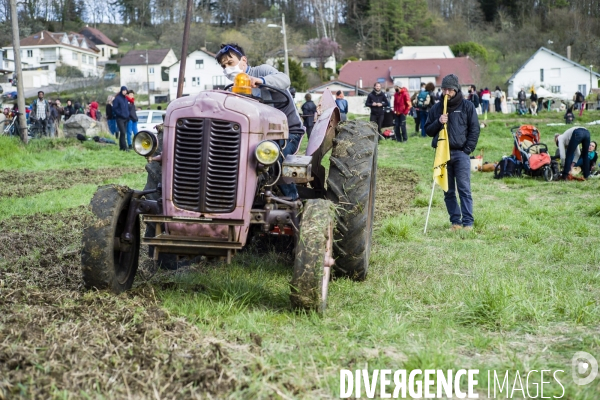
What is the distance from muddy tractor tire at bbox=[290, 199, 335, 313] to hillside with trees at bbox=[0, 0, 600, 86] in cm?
6695

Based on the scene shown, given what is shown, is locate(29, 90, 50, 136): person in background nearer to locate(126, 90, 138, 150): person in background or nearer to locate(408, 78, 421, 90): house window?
locate(126, 90, 138, 150): person in background

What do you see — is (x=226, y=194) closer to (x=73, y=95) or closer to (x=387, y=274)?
(x=387, y=274)

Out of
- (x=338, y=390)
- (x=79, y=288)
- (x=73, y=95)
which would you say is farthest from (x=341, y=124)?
(x=73, y=95)

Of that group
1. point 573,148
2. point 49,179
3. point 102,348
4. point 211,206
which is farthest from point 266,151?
point 573,148

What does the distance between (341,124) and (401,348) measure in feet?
8.72

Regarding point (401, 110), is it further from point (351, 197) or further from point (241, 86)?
point (241, 86)

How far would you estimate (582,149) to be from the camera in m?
14.3

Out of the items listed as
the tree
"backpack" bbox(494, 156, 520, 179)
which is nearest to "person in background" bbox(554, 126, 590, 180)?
"backpack" bbox(494, 156, 520, 179)

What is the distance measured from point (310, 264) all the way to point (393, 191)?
25.9ft

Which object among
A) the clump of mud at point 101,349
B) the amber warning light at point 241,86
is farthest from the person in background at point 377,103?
the clump of mud at point 101,349

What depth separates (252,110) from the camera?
514 cm

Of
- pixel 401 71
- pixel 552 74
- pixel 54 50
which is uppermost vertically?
pixel 54 50

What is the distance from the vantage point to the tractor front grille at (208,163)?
5.00m

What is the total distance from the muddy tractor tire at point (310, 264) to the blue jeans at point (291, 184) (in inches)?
46.3
